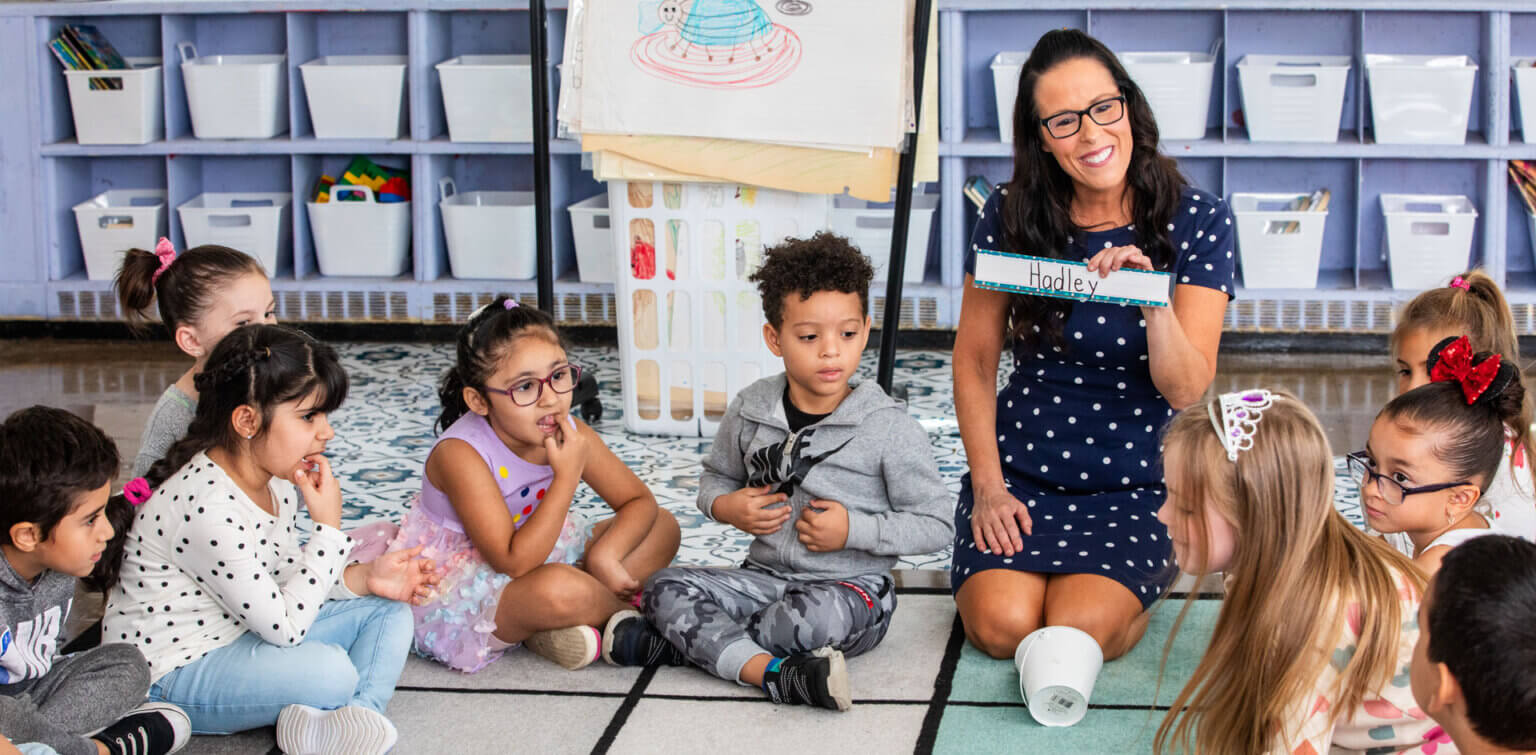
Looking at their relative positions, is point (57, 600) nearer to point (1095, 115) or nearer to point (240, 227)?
point (1095, 115)

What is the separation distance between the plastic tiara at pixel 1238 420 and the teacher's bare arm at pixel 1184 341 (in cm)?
49

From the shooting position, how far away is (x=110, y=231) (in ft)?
13.4

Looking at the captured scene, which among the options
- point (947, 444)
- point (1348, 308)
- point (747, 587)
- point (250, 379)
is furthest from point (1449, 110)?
point (250, 379)

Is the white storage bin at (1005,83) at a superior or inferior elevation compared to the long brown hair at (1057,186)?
superior

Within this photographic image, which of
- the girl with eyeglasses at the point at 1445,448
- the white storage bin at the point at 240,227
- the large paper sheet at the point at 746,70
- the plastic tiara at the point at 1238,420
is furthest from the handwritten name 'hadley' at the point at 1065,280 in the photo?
the white storage bin at the point at 240,227

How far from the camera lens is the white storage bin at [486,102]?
387cm

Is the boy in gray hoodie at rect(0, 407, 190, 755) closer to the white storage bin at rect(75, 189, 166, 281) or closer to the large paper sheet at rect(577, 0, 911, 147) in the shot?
the large paper sheet at rect(577, 0, 911, 147)

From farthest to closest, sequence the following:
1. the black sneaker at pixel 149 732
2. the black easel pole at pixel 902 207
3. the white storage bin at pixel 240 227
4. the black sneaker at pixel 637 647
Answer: the white storage bin at pixel 240 227 < the black easel pole at pixel 902 207 < the black sneaker at pixel 637 647 < the black sneaker at pixel 149 732

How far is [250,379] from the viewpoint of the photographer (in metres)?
1.71

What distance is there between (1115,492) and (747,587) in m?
0.52

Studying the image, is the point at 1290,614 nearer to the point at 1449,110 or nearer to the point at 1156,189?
the point at 1156,189

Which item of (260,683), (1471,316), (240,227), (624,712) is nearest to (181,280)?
(260,683)

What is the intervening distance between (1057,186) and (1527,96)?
2.30 m

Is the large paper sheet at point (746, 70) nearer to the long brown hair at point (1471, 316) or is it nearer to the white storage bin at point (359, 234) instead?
the long brown hair at point (1471, 316)
